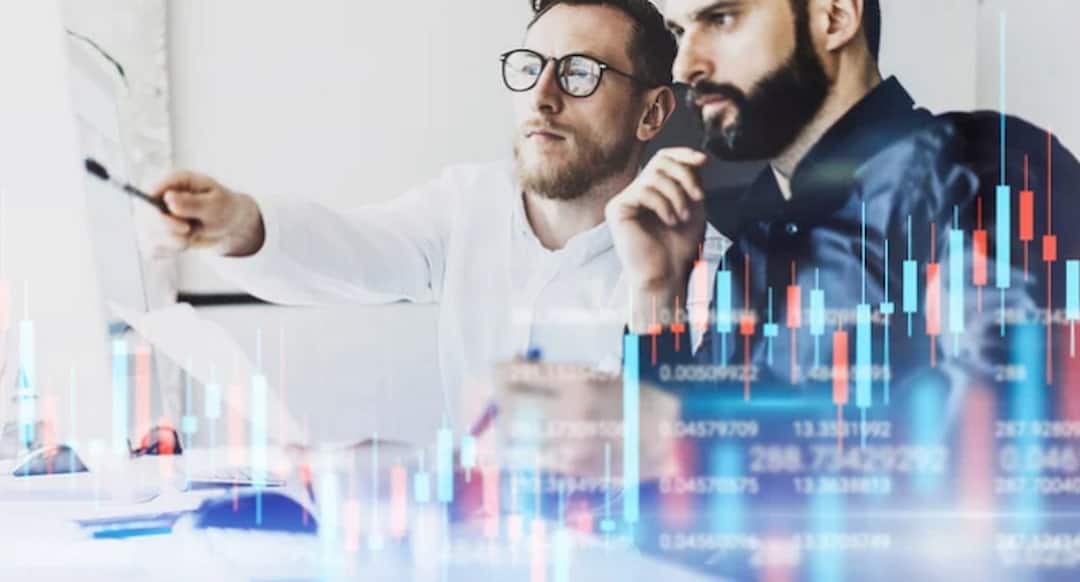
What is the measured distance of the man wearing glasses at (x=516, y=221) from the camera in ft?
2.96

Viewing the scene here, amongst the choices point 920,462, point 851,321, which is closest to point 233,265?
point 851,321

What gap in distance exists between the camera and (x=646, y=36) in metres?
0.90

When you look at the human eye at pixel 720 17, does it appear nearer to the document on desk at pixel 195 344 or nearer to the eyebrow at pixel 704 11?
the eyebrow at pixel 704 11

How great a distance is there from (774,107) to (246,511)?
0.73 m

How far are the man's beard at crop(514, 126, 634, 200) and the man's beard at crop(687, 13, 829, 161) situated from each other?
0.10m

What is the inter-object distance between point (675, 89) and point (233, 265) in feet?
1.67

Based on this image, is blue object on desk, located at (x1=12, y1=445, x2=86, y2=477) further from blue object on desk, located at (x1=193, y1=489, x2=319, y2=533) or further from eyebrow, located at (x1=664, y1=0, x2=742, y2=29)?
eyebrow, located at (x1=664, y1=0, x2=742, y2=29)

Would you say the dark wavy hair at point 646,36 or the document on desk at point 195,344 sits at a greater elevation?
the dark wavy hair at point 646,36

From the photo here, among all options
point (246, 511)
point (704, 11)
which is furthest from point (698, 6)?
point (246, 511)

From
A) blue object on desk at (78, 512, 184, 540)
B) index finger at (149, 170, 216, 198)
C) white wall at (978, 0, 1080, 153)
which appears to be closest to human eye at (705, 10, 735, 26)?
white wall at (978, 0, 1080, 153)

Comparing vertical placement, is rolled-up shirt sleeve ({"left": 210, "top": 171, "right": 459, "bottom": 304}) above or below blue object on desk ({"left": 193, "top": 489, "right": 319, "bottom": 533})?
above

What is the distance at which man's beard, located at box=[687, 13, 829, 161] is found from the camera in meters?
0.92

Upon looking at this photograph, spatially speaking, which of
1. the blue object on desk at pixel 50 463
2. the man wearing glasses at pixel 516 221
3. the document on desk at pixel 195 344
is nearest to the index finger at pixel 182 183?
the man wearing glasses at pixel 516 221

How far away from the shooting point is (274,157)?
91 cm
